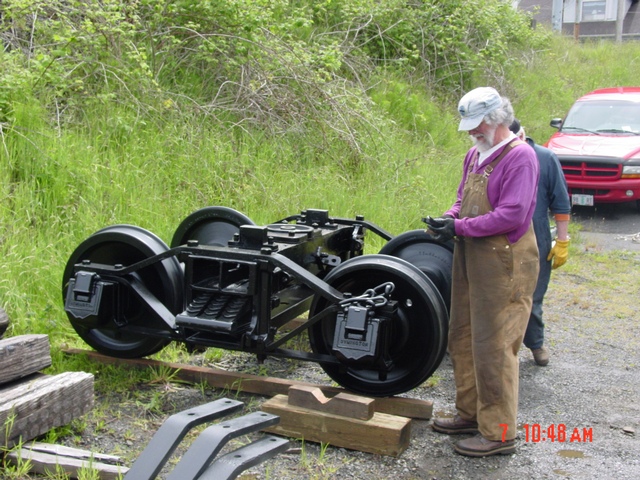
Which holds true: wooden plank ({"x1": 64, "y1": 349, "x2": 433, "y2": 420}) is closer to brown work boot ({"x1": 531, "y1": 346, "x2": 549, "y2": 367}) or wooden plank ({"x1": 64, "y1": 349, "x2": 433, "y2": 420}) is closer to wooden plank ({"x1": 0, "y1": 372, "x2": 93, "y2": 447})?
wooden plank ({"x1": 0, "y1": 372, "x2": 93, "y2": 447})

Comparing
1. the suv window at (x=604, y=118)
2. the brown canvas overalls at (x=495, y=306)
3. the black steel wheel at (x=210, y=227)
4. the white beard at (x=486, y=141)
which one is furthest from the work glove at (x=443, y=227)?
the suv window at (x=604, y=118)

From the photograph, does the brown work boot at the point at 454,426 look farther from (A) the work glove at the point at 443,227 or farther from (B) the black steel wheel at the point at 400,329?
(A) the work glove at the point at 443,227

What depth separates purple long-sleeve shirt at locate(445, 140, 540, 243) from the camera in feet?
12.7

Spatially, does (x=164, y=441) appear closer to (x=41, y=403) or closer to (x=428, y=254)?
(x=41, y=403)

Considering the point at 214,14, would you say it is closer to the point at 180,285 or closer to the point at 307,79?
the point at 307,79

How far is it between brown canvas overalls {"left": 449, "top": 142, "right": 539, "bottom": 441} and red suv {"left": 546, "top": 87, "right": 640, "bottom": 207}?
813 cm

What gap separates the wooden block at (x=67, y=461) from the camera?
3.41 metres

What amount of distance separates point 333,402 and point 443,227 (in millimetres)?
1109

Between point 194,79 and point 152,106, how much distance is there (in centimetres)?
130

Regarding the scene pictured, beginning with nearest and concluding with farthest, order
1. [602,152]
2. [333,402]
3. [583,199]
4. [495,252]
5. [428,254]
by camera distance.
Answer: [495,252], [333,402], [428,254], [583,199], [602,152]

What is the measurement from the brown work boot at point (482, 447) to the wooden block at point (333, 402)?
20.8 inches

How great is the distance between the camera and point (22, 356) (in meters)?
3.87

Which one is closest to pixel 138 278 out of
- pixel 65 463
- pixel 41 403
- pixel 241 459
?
pixel 41 403

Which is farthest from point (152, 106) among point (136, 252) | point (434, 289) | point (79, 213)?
point (434, 289)
